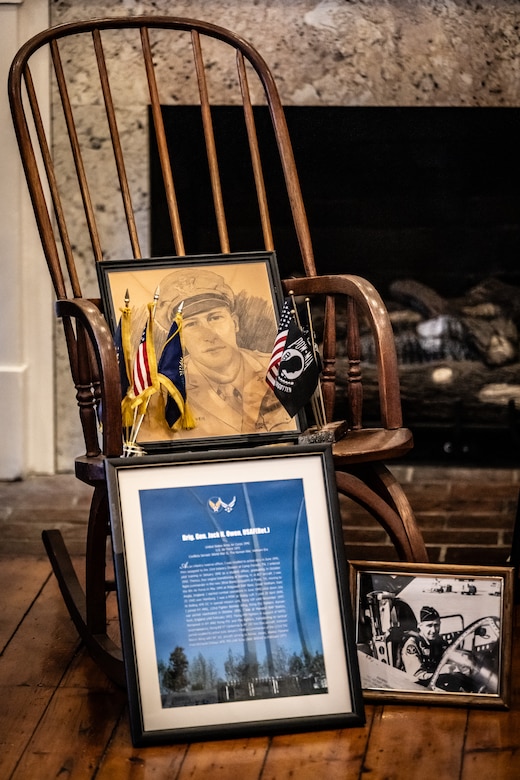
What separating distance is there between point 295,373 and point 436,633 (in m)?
0.46

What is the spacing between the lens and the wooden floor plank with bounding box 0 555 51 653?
2002mm

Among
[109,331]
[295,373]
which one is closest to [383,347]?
[295,373]

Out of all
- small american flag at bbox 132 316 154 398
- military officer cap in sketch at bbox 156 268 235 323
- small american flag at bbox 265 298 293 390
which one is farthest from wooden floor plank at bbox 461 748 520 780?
military officer cap in sketch at bbox 156 268 235 323

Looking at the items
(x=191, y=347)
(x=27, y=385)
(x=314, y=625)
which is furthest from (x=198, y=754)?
(x=27, y=385)

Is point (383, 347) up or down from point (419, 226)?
down

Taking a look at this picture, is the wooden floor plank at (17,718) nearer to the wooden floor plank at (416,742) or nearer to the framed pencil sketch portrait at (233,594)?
the framed pencil sketch portrait at (233,594)

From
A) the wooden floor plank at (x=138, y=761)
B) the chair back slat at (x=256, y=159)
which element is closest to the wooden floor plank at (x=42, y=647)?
the wooden floor plank at (x=138, y=761)

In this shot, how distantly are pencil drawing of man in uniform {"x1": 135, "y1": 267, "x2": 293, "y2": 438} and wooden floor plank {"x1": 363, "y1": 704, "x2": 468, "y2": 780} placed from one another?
0.50m

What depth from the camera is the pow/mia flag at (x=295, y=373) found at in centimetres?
166

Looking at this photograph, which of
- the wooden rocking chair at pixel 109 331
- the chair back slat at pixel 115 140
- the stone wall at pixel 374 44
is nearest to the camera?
the wooden rocking chair at pixel 109 331

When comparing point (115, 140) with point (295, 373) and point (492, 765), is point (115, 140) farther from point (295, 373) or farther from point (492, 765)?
point (492, 765)

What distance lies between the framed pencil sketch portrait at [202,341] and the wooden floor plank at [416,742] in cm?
47

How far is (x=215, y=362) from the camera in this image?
181 cm

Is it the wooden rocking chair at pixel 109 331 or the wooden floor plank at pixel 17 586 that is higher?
the wooden rocking chair at pixel 109 331
